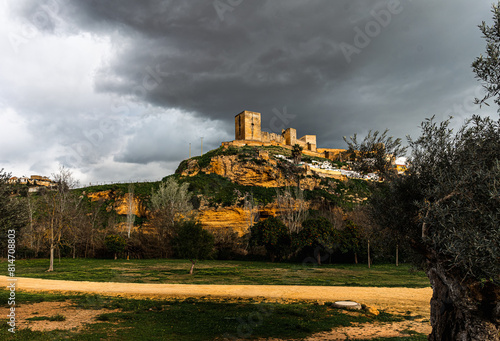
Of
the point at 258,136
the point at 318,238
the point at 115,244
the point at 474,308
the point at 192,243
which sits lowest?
the point at 115,244

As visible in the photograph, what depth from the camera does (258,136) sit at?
291ft

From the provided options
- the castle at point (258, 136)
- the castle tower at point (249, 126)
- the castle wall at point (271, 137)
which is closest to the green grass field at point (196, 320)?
the castle at point (258, 136)

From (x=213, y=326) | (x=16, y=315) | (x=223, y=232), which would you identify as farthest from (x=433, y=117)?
(x=223, y=232)

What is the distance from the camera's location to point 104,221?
1873 inches

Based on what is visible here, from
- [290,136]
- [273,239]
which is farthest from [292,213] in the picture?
[290,136]

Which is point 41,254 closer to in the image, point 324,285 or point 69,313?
point 69,313

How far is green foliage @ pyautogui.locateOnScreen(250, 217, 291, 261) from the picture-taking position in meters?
29.5

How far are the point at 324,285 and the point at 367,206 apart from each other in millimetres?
10338

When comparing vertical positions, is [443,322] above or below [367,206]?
below

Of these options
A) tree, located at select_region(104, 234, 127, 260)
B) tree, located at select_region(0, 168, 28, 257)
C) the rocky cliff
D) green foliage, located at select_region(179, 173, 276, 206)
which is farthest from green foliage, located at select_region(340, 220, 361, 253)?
tree, located at select_region(0, 168, 28, 257)

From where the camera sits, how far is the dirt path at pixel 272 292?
12391mm

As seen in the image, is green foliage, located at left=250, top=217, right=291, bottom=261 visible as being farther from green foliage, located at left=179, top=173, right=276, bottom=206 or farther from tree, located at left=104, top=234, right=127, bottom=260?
green foliage, located at left=179, top=173, right=276, bottom=206

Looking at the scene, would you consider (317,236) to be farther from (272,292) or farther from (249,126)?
(249,126)

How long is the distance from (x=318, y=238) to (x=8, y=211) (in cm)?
2346
